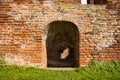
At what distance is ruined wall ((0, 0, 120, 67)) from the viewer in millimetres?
5926

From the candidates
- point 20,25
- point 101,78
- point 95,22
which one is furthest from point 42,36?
point 101,78

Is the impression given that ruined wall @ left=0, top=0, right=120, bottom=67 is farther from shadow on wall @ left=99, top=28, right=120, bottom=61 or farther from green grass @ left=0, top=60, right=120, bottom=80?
green grass @ left=0, top=60, right=120, bottom=80

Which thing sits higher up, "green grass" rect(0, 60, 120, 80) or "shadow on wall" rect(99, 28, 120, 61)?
"shadow on wall" rect(99, 28, 120, 61)

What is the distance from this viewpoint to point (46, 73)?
5469 millimetres

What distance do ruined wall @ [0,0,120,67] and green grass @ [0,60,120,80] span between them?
0.19 meters

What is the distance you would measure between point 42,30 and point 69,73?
138 centimetres

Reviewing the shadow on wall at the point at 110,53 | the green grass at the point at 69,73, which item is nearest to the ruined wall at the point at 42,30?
the shadow on wall at the point at 110,53

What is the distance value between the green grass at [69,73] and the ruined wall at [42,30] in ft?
0.64

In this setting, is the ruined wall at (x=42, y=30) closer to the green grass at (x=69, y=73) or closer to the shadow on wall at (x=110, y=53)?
the shadow on wall at (x=110, y=53)

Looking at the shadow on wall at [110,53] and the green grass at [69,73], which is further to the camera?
the shadow on wall at [110,53]

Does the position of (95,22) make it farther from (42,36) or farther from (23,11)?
(23,11)

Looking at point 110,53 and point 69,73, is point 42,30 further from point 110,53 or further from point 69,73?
point 110,53

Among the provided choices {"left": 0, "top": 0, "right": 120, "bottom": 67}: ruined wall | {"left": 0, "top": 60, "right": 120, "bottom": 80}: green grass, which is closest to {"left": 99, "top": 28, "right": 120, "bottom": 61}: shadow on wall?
{"left": 0, "top": 0, "right": 120, "bottom": 67}: ruined wall

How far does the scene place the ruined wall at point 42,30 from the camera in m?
5.93
